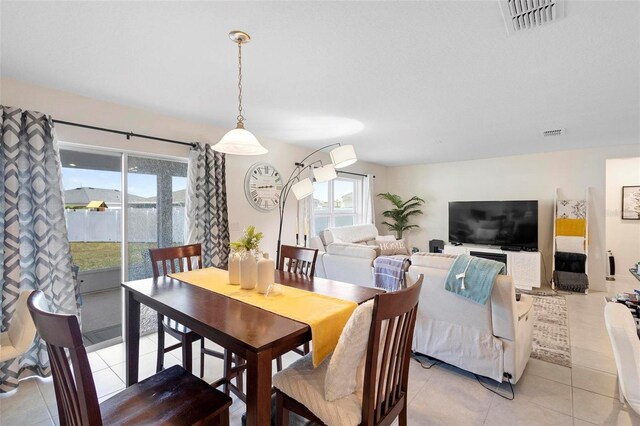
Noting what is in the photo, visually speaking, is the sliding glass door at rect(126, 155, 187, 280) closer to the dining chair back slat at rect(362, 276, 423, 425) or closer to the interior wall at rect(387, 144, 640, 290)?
the dining chair back slat at rect(362, 276, 423, 425)

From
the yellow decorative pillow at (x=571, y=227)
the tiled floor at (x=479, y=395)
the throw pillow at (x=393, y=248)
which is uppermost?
the yellow decorative pillow at (x=571, y=227)

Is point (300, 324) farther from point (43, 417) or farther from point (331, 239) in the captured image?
point (331, 239)

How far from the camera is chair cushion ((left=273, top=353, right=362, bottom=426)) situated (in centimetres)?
121

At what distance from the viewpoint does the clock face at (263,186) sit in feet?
13.5

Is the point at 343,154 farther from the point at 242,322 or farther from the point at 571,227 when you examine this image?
the point at 571,227

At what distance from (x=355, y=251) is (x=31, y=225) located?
3141 mm

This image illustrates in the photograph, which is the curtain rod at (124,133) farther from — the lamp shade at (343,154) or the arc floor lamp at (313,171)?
the lamp shade at (343,154)

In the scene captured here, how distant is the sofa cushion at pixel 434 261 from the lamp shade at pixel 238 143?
5.47 ft

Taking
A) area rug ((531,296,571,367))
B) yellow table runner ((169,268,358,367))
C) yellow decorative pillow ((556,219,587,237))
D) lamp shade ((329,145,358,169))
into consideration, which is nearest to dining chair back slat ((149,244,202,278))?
yellow table runner ((169,268,358,367))

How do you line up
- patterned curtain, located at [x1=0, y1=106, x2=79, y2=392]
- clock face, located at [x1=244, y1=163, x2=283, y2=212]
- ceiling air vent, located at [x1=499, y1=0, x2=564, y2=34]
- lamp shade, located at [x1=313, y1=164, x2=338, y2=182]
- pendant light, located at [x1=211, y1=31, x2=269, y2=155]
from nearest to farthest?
1. ceiling air vent, located at [x1=499, y1=0, x2=564, y2=34]
2. pendant light, located at [x1=211, y1=31, x2=269, y2=155]
3. patterned curtain, located at [x1=0, y1=106, x2=79, y2=392]
4. lamp shade, located at [x1=313, y1=164, x2=338, y2=182]
5. clock face, located at [x1=244, y1=163, x2=283, y2=212]

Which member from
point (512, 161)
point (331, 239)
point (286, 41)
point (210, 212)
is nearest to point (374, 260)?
point (331, 239)

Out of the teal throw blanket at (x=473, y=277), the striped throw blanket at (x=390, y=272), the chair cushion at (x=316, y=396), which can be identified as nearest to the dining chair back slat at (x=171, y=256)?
the chair cushion at (x=316, y=396)

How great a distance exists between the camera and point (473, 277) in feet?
7.21

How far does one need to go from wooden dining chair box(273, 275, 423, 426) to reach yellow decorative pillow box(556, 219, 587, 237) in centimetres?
519
